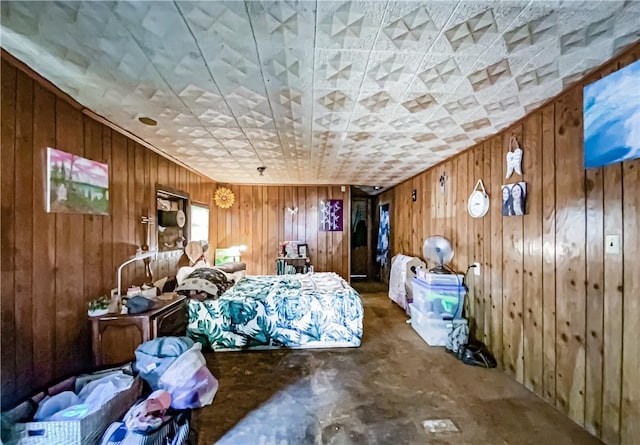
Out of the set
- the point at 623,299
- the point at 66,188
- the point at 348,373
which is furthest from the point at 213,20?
the point at 348,373

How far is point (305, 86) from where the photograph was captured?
201 cm

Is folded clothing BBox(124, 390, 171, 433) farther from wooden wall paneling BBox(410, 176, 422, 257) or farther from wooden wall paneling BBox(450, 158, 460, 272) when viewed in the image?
wooden wall paneling BBox(410, 176, 422, 257)

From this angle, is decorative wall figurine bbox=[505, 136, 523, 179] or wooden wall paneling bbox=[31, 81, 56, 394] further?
decorative wall figurine bbox=[505, 136, 523, 179]

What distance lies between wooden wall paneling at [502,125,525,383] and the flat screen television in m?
0.73

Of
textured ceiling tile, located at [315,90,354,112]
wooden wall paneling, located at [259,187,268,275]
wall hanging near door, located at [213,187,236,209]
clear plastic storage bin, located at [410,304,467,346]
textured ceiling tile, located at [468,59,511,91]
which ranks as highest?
textured ceiling tile, located at [468,59,511,91]

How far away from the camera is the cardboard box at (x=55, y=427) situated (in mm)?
1526

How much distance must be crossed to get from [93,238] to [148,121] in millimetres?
1050

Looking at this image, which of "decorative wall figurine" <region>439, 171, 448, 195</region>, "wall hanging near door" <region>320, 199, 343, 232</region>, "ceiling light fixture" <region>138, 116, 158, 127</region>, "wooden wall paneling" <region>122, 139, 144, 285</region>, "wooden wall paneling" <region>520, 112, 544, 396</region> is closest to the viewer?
"wooden wall paneling" <region>520, 112, 544, 396</region>

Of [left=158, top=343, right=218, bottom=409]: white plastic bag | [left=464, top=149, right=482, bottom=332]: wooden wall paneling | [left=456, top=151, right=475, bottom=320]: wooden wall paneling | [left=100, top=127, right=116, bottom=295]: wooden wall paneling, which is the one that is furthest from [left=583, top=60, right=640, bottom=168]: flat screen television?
[left=100, top=127, right=116, bottom=295]: wooden wall paneling

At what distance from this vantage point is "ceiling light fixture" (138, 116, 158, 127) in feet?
8.32

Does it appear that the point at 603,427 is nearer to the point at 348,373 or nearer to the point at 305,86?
the point at 348,373

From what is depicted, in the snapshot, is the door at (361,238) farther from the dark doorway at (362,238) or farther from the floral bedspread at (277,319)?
the floral bedspread at (277,319)

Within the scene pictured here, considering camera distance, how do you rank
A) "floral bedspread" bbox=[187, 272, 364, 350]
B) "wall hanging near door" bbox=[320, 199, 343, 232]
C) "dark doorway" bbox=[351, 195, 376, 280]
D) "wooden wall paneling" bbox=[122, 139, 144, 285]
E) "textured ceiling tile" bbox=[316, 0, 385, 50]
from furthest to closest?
1. "dark doorway" bbox=[351, 195, 376, 280]
2. "wall hanging near door" bbox=[320, 199, 343, 232]
3. "floral bedspread" bbox=[187, 272, 364, 350]
4. "wooden wall paneling" bbox=[122, 139, 144, 285]
5. "textured ceiling tile" bbox=[316, 0, 385, 50]

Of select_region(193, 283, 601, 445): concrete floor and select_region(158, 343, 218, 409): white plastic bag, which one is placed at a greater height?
select_region(158, 343, 218, 409): white plastic bag
